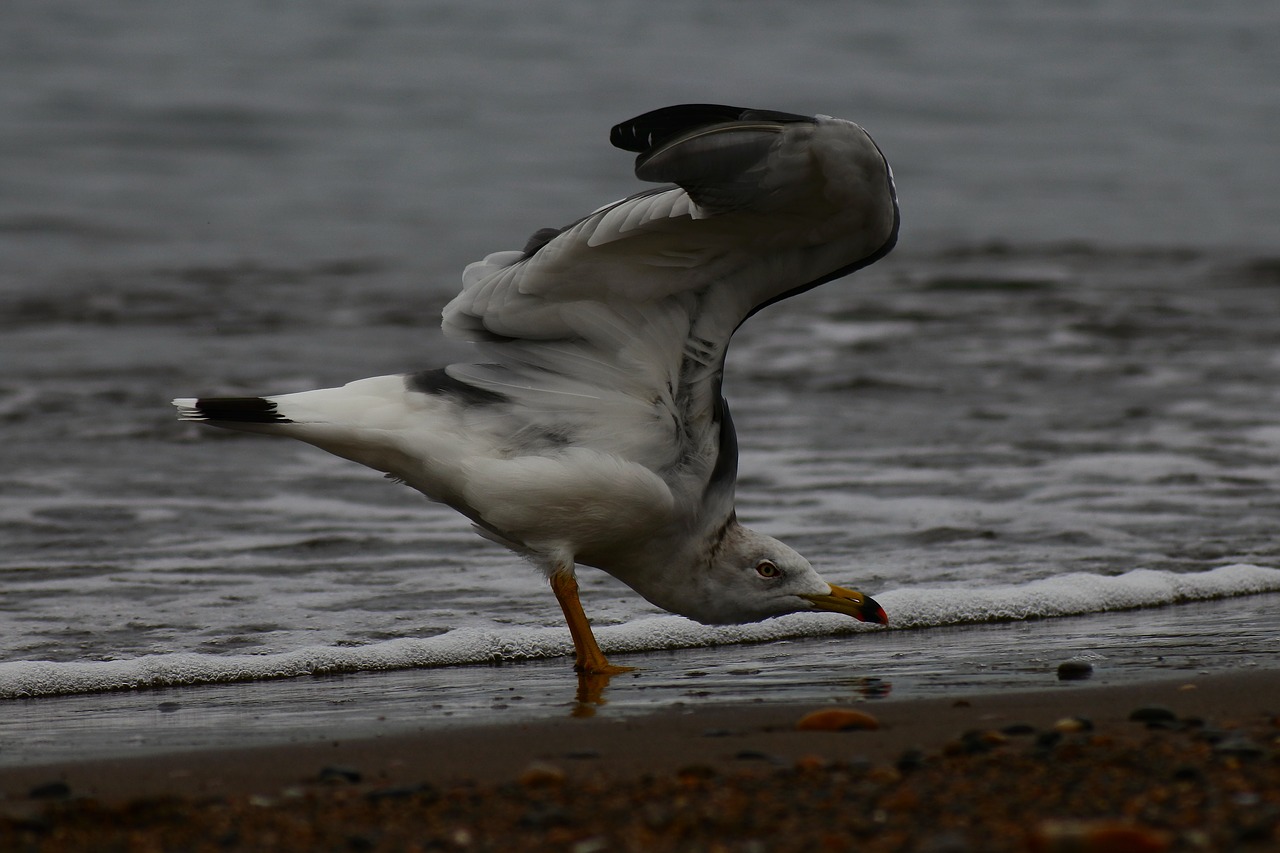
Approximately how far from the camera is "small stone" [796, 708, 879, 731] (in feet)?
13.9

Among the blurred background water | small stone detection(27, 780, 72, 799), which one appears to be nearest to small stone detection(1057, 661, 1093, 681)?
the blurred background water

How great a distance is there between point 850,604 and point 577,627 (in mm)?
981

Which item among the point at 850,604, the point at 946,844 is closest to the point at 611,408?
the point at 850,604

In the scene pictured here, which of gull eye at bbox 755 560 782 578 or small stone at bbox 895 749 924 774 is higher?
small stone at bbox 895 749 924 774

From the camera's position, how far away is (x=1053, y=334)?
606 inches

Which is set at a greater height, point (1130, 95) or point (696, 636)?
point (1130, 95)

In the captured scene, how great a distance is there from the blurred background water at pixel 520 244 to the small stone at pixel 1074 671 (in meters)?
0.25

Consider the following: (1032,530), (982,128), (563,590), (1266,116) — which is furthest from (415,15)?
(563,590)

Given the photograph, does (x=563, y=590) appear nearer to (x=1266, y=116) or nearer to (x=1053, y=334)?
(x=1053, y=334)

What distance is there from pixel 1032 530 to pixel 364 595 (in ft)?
11.4

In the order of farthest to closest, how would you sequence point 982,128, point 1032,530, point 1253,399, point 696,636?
point 982,128
point 1253,399
point 1032,530
point 696,636

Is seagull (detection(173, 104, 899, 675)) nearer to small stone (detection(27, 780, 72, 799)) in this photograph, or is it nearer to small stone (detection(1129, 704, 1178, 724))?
small stone (detection(1129, 704, 1178, 724))

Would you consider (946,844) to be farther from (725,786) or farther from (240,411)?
(240,411)

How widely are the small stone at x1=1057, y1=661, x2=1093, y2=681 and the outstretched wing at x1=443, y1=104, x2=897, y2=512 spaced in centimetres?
135
